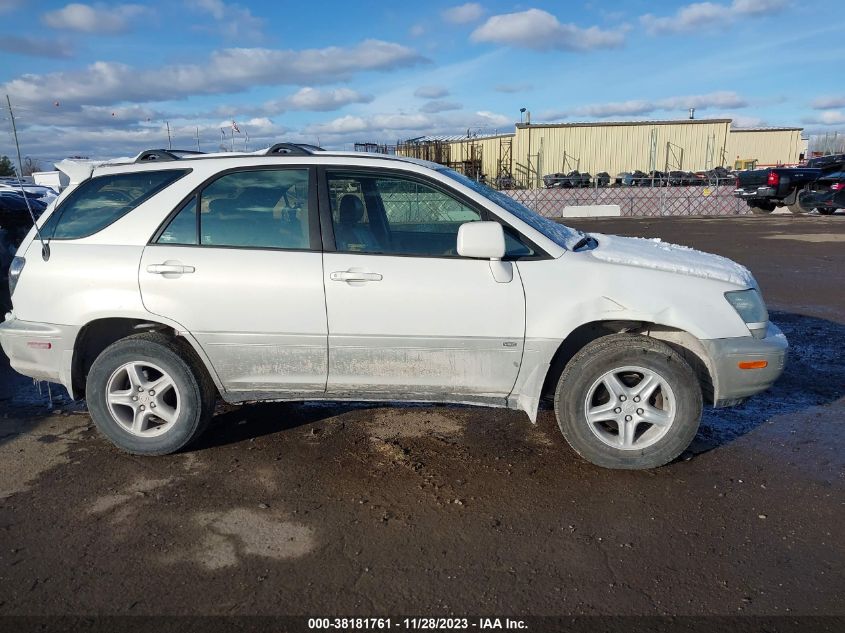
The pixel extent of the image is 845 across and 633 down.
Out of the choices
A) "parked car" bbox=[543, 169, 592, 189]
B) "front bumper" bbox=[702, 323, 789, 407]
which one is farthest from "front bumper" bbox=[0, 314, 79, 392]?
"parked car" bbox=[543, 169, 592, 189]

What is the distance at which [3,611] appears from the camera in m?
2.61

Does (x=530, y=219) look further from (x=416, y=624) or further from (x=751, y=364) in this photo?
(x=416, y=624)

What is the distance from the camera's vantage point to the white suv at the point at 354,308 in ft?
12.1

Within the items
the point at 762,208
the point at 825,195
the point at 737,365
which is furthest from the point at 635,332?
the point at 762,208

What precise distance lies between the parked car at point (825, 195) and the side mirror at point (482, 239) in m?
21.1

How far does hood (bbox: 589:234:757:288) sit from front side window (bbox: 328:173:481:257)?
0.87m

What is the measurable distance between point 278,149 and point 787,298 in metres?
7.52

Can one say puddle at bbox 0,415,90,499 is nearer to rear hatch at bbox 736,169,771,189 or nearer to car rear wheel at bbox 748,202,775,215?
rear hatch at bbox 736,169,771,189

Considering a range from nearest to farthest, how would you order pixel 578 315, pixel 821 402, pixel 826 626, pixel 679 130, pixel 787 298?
1. pixel 826 626
2. pixel 578 315
3. pixel 821 402
4. pixel 787 298
5. pixel 679 130

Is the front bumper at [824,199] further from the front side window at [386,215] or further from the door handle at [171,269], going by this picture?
the door handle at [171,269]

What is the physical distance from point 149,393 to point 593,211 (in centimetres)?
2570

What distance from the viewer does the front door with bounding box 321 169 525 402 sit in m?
3.70

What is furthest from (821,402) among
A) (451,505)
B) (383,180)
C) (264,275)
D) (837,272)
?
(837,272)

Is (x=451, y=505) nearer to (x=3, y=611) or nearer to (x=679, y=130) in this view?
(x=3, y=611)
